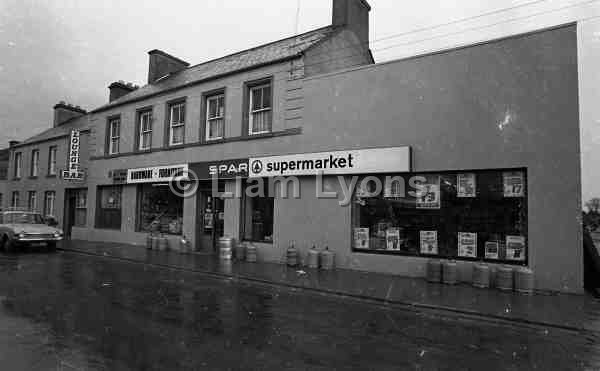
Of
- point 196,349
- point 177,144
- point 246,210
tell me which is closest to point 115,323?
point 196,349

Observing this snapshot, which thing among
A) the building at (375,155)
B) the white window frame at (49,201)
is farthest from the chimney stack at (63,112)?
the building at (375,155)

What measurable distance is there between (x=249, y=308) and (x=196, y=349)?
7.33ft

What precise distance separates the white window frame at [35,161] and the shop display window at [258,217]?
19508 mm

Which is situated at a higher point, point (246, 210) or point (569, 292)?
point (246, 210)

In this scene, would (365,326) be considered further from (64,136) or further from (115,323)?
(64,136)

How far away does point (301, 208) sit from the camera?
12.1 metres

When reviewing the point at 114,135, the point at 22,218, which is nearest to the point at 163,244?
the point at 22,218

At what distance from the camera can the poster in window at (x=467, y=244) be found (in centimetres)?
948

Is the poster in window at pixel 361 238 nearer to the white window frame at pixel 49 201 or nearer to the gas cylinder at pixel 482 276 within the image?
the gas cylinder at pixel 482 276

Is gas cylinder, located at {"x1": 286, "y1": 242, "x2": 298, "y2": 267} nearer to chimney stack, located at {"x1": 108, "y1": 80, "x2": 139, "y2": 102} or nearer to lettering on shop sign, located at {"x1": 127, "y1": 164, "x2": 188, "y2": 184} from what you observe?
lettering on shop sign, located at {"x1": 127, "y1": 164, "x2": 188, "y2": 184}

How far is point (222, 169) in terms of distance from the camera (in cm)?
1388

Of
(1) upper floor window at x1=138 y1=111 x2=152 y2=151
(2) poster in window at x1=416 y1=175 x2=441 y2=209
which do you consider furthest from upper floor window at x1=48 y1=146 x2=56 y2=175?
(2) poster in window at x1=416 y1=175 x2=441 y2=209

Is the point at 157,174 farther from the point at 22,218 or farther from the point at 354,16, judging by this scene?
the point at 354,16

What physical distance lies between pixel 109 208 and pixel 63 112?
14.1 meters
